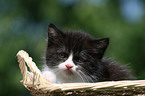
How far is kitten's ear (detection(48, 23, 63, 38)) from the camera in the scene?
213 centimetres

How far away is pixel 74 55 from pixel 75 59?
0.04 metres

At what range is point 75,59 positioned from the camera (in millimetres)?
2004

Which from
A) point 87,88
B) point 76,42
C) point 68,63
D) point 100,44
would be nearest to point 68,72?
point 68,63

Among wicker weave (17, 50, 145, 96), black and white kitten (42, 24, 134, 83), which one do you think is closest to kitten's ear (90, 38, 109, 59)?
black and white kitten (42, 24, 134, 83)

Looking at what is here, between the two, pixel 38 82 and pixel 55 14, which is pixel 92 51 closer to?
pixel 38 82

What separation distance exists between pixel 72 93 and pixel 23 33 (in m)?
3.18

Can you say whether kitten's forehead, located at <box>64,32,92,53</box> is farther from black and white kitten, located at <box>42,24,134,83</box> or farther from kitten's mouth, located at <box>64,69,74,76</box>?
kitten's mouth, located at <box>64,69,74,76</box>

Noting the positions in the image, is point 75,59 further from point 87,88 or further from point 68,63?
point 87,88

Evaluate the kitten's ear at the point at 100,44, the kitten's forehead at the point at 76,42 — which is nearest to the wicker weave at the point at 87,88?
the kitten's forehead at the point at 76,42

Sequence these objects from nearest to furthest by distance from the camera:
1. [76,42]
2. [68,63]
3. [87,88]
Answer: [87,88] → [68,63] → [76,42]

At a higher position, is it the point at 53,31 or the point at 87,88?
the point at 53,31

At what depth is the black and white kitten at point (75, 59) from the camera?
77.7 inches

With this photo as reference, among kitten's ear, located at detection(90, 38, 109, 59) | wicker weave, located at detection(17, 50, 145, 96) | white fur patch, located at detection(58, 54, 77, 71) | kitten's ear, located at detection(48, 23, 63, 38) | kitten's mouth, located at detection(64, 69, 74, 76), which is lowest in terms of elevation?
wicker weave, located at detection(17, 50, 145, 96)

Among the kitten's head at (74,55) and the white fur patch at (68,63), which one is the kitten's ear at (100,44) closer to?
the kitten's head at (74,55)
